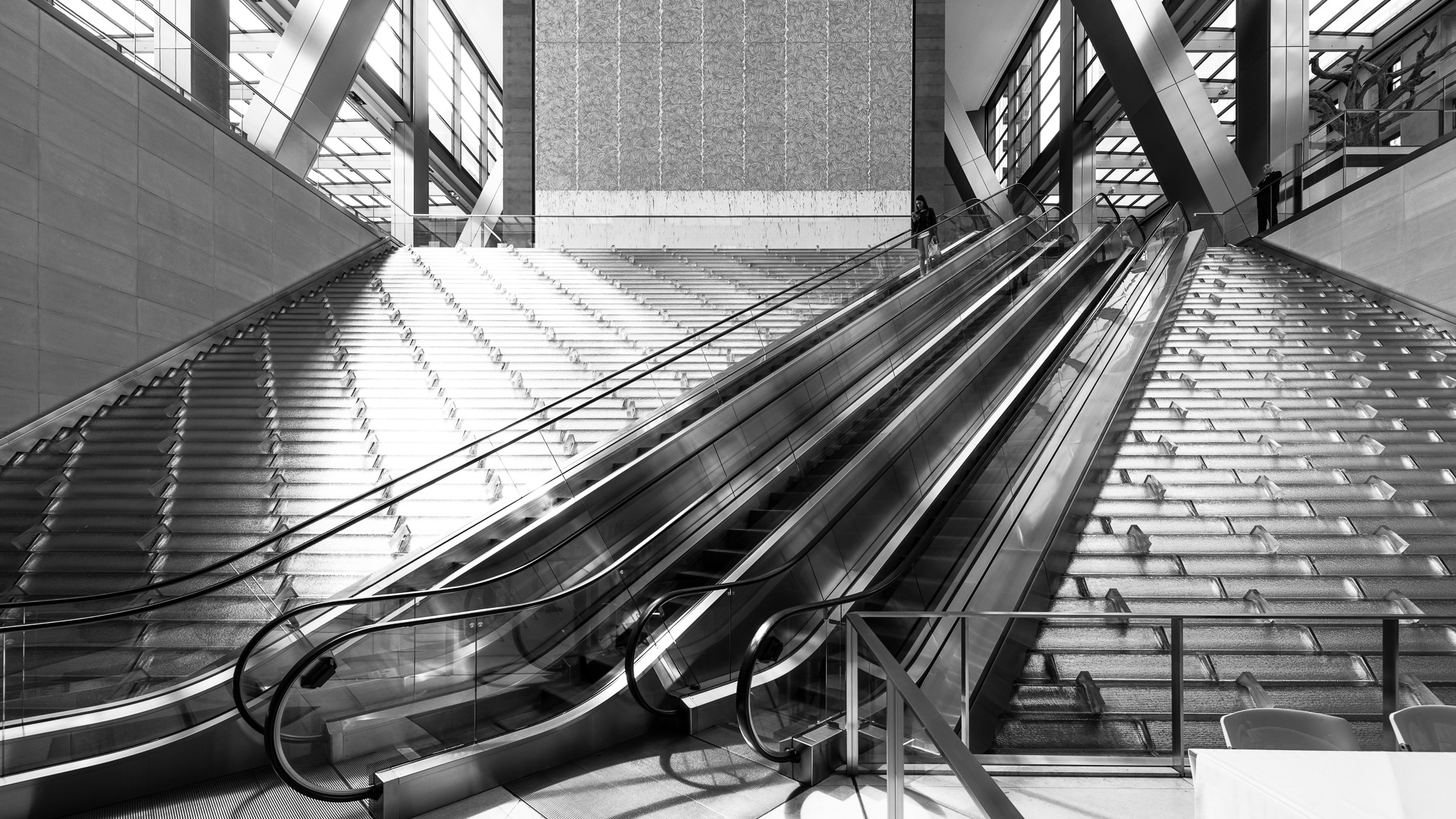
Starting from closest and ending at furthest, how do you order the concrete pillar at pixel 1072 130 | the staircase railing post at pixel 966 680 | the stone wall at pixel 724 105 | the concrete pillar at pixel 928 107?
the staircase railing post at pixel 966 680 → the stone wall at pixel 724 105 → the concrete pillar at pixel 928 107 → the concrete pillar at pixel 1072 130

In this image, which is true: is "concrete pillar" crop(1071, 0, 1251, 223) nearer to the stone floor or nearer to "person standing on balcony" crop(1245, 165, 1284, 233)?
"person standing on balcony" crop(1245, 165, 1284, 233)

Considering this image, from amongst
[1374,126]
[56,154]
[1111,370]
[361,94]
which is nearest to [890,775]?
[1111,370]

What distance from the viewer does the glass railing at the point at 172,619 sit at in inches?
153

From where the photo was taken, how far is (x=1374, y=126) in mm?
11680

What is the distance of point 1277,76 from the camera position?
15805mm

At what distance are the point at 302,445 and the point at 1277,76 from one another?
58.7 feet

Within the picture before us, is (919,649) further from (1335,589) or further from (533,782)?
(1335,589)

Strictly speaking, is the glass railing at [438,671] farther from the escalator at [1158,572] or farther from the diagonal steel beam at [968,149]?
the diagonal steel beam at [968,149]

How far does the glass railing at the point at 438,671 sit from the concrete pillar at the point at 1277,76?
16.1 metres

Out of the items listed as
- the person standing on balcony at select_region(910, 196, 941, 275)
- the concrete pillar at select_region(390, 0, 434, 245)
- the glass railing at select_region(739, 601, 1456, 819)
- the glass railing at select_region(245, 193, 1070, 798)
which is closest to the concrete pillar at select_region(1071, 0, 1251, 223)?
the person standing on balcony at select_region(910, 196, 941, 275)

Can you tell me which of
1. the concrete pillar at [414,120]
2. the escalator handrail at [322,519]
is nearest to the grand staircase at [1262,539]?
the escalator handrail at [322,519]

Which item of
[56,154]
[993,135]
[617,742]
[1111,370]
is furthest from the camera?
[993,135]

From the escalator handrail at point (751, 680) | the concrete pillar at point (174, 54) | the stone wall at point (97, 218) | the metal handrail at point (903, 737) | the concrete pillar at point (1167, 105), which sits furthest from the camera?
the concrete pillar at point (1167, 105)

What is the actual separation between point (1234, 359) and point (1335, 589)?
173 inches
